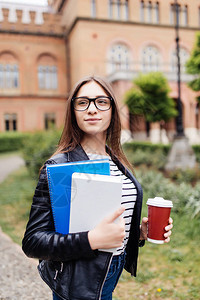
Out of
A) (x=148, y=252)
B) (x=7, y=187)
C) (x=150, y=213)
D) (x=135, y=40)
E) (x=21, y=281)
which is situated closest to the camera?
(x=150, y=213)

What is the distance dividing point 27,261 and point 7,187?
5.15 m

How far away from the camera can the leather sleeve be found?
41.5 inches

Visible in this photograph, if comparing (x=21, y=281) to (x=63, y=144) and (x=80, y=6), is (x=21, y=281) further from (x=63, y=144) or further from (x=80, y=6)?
(x=80, y=6)

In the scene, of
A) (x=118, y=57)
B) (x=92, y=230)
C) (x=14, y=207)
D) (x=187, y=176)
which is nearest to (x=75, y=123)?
(x=92, y=230)

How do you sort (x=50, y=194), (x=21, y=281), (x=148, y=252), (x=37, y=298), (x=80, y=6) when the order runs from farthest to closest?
(x=80, y=6) < (x=148, y=252) < (x=21, y=281) < (x=37, y=298) < (x=50, y=194)

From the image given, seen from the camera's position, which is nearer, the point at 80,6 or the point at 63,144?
the point at 63,144

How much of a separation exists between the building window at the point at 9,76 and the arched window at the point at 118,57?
859cm

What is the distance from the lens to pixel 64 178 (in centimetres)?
103

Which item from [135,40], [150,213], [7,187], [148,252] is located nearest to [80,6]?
[135,40]

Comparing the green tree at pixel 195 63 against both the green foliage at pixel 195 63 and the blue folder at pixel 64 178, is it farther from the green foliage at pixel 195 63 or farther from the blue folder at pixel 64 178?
the blue folder at pixel 64 178

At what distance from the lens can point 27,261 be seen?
11.3 feet

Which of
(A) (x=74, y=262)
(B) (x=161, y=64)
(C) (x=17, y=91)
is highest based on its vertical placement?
(B) (x=161, y=64)

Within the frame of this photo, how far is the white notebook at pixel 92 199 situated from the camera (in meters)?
1.00

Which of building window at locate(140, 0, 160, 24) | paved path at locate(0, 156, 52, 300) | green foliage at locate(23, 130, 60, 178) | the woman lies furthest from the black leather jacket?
building window at locate(140, 0, 160, 24)
